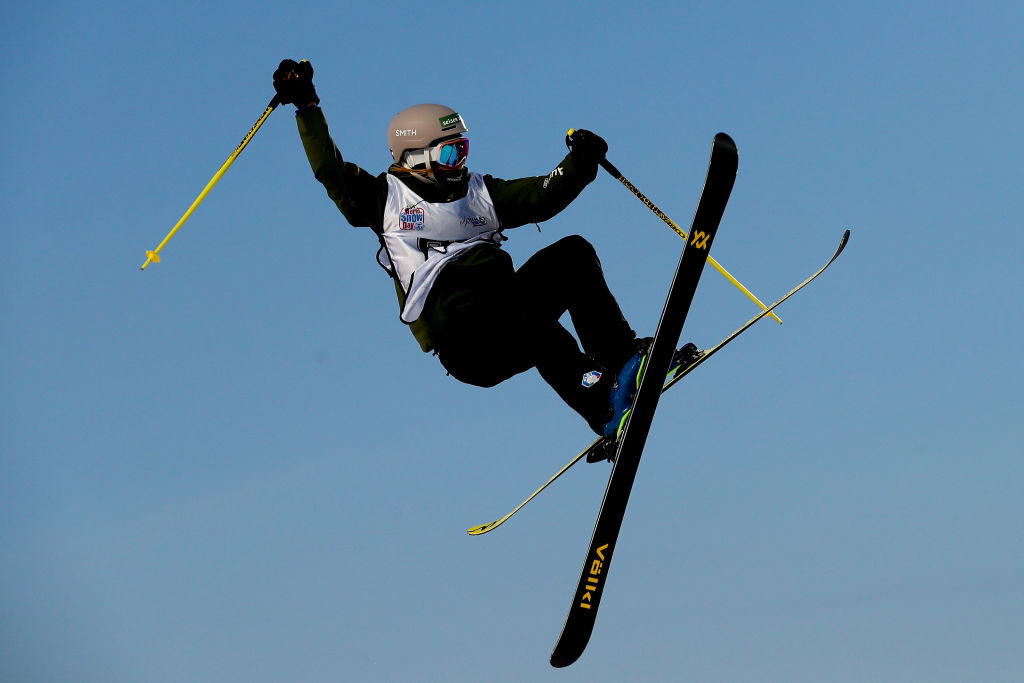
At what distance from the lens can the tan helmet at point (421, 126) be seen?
888 centimetres

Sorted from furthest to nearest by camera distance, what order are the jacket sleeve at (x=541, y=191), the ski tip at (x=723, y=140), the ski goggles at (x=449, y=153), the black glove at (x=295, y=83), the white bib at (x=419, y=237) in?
the jacket sleeve at (x=541, y=191)
the ski goggles at (x=449, y=153)
the white bib at (x=419, y=237)
the black glove at (x=295, y=83)
the ski tip at (x=723, y=140)

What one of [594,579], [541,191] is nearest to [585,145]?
[541,191]

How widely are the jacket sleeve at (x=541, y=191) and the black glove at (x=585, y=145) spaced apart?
4 cm

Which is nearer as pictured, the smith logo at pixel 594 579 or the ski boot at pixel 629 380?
the ski boot at pixel 629 380

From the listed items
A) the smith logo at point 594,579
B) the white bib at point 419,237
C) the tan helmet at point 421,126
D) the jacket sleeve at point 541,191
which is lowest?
the smith logo at point 594,579

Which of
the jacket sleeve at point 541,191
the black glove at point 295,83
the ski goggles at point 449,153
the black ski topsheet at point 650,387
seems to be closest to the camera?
the black ski topsheet at point 650,387

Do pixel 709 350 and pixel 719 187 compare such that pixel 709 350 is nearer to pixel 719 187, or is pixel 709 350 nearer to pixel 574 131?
pixel 719 187

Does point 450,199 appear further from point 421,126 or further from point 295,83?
point 295,83

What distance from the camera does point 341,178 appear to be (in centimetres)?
868

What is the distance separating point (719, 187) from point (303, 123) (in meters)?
2.72

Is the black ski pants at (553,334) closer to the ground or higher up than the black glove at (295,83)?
closer to the ground

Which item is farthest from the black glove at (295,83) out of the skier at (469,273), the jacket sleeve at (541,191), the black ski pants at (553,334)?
the black ski pants at (553,334)

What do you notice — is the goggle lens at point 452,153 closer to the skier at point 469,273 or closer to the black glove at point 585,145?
the skier at point 469,273

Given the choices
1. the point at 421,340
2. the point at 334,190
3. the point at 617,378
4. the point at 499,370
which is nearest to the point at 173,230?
the point at 334,190
